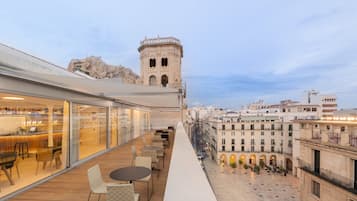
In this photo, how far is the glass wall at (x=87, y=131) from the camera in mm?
5520

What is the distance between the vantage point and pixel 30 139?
16.2 feet

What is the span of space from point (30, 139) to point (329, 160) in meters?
12.6

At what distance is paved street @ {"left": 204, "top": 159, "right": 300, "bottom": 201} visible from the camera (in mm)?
15087

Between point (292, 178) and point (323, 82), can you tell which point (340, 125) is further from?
point (323, 82)

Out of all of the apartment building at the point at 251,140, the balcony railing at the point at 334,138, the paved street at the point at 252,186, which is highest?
the balcony railing at the point at 334,138

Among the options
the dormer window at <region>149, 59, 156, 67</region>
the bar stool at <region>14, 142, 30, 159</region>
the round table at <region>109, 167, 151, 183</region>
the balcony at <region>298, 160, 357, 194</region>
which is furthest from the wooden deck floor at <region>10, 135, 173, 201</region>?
the dormer window at <region>149, 59, 156, 67</region>

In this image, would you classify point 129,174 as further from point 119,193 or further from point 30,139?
point 30,139

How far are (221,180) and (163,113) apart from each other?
10367 mm

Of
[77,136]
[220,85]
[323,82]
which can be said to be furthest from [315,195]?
[220,85]

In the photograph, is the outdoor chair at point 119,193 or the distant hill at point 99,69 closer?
the outdoor chair at point 119,193

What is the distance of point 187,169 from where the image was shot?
208 cm

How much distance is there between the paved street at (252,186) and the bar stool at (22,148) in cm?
1431

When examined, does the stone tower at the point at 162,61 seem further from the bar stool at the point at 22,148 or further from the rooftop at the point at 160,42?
the bar stool at the point at 22,148

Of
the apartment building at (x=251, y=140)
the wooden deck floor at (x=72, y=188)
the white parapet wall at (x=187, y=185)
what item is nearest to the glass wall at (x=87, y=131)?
the wooden deck floor at (x=72, y=188)
